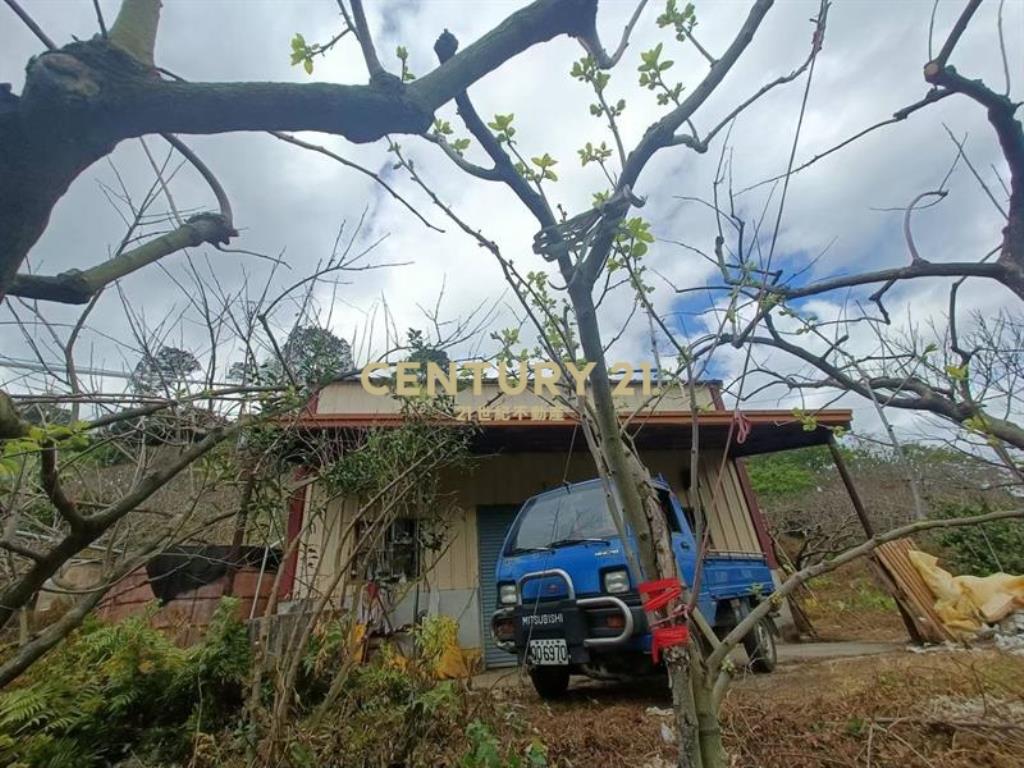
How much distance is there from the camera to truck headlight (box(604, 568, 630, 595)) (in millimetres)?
3904

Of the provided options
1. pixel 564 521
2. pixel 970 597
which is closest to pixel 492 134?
pixel 564 521

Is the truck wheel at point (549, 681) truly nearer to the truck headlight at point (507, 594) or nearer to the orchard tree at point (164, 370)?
the truck headlight at point (507, 594)

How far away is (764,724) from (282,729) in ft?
8.33

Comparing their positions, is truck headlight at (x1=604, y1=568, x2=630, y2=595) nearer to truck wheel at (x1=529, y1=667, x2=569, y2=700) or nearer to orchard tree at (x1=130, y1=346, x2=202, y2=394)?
truck wheel at (x1=529, y1=667, x2=569, y2=700)

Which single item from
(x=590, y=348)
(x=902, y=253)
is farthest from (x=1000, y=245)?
(x=590, y=348)

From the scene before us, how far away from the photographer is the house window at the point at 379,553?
2.89 m

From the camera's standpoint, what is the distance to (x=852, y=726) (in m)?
2.71

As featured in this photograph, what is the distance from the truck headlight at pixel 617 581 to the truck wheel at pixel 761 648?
2.03 meters

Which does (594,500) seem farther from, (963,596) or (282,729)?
(963,596)

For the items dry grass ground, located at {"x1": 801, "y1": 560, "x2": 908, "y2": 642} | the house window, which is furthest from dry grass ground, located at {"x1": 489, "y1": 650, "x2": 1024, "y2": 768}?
dry grass ground, located at {"x1": 801, "y1": 560, "x2": 908, "y2": 642}

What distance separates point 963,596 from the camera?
6320 millimetres

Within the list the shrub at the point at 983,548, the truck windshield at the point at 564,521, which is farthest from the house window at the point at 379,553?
the shrub at the point at 983,548

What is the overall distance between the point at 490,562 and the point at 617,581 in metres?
4.30

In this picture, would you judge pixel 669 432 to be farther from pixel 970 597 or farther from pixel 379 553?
pixel 379 553
